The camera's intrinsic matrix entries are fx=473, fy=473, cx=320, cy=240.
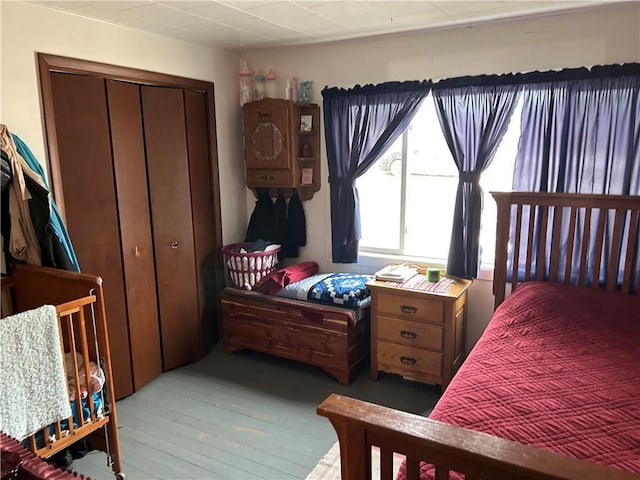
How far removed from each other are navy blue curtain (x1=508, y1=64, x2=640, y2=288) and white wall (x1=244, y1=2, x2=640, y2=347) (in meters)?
0.13

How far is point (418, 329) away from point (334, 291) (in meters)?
0.60

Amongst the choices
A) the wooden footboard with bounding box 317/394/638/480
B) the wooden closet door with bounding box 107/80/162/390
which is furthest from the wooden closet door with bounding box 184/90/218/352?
the wooden footboard with bounding box 317/394/638/480

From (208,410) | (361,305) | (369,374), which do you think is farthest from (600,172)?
(208,410)

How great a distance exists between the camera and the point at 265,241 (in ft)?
12.0

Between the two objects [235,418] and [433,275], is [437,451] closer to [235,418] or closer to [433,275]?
[235,418]

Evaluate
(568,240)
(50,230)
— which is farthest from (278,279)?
(568,240)

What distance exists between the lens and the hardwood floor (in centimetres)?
238

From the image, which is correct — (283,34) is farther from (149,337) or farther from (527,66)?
(149,337)

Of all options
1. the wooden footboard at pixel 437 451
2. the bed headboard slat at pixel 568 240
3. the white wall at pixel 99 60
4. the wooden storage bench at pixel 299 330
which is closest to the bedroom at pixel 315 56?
the white wall at pixel 99 60

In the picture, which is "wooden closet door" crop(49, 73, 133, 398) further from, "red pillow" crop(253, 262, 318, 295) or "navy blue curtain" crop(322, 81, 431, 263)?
"navy blue curtain" crop(322, 81, 431, 263)

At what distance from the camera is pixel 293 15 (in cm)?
265

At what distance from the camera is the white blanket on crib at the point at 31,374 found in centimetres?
180

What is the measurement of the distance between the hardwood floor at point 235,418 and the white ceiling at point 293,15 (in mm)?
2276

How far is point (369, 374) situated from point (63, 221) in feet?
6.98
